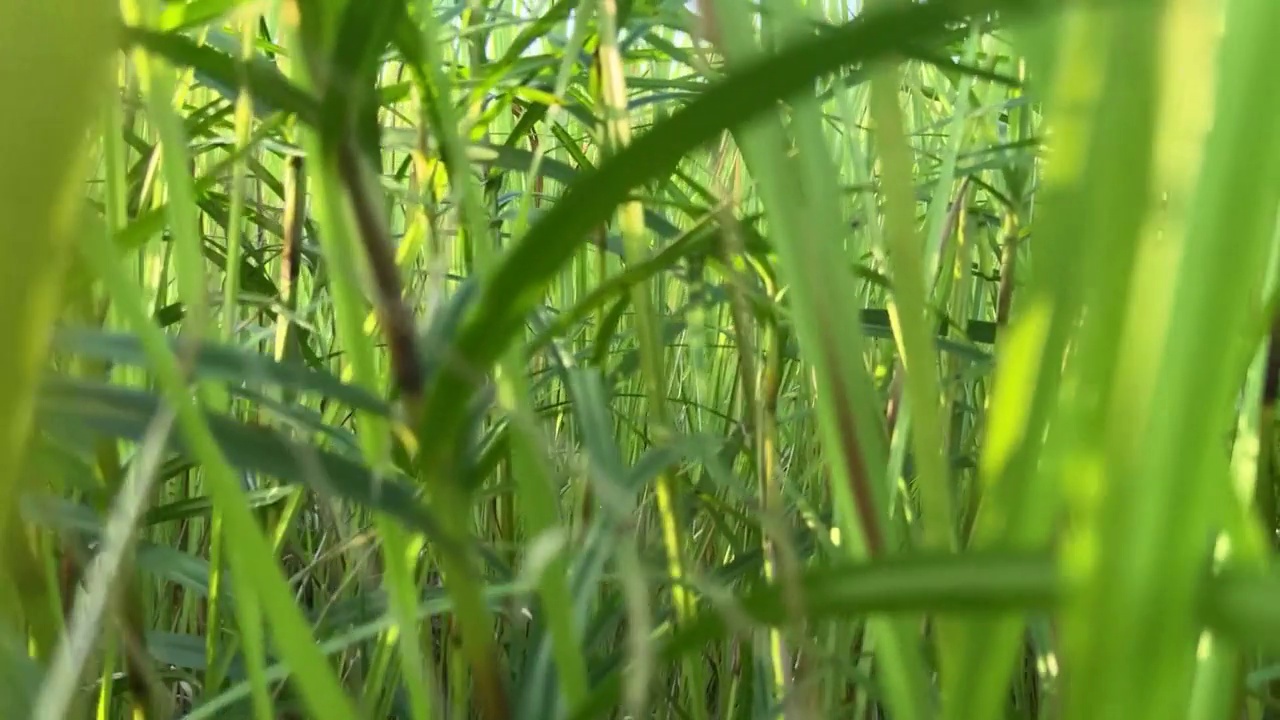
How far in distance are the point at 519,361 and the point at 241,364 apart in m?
0.06

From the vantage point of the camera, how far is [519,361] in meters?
0.20

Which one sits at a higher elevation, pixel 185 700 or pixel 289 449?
pixel 289 449

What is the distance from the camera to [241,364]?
197 mm

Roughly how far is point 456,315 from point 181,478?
1.51 feet

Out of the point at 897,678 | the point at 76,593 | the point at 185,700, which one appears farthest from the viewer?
the point at 185,700

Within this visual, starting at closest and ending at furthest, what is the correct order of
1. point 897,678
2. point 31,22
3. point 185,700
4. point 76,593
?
1. point 31,22
2. point 897,678
3. point 76,593
4. point 185,700

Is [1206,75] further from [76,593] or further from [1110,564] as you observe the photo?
[76,593]

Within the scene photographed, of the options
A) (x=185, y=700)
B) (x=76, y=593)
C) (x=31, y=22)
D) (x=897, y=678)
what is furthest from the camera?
(x=185, y=700)

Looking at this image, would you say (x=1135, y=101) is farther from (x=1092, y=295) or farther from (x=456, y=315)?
(x=456, y=315)

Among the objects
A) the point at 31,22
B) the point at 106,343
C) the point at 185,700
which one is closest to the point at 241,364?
the point at 106,343

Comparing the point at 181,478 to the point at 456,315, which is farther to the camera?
the point at 181,478

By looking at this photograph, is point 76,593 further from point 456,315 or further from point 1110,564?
point 1110,564

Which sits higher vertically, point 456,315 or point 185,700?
point 456,315

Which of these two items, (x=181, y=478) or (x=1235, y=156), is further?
(x=181, y=478)
